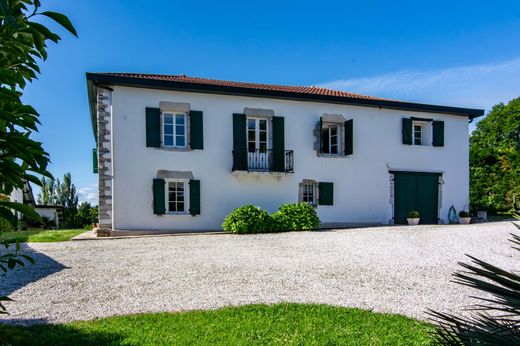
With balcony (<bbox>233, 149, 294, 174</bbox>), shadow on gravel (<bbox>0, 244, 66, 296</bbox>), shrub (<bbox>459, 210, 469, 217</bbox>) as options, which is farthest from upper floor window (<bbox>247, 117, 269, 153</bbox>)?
shrub (<bbox>459, 210, 469, 217</bbox>)

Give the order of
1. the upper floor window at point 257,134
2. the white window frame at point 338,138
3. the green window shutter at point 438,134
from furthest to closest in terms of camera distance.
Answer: the green window shutter at point 438,134 < the white window frame at point 338,138 < the upper floor window at point 257,134

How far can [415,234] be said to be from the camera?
400 inches

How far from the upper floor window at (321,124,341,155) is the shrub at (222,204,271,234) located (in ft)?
14.3

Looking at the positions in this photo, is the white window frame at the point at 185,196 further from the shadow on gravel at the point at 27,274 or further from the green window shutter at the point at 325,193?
the shadow on gravel at the point at 27,274

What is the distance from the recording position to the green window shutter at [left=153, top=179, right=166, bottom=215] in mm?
12195

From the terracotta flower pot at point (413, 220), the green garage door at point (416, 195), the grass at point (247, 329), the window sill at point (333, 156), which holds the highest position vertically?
the window sill at point (333, 156)

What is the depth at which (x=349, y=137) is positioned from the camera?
1422 centimetres

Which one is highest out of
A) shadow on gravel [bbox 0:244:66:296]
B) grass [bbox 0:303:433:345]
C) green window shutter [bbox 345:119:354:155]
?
green window shutter [bbox 345:119:354:155]

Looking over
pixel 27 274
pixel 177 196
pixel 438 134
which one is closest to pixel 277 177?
pixel 177 196

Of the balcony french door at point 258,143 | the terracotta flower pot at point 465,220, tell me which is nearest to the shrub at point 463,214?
the terracotta flower pot at point 465,220

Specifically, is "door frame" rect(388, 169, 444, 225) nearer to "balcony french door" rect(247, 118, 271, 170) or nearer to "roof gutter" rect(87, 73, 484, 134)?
"roof gutter" rect(87, 73, 484, 134)

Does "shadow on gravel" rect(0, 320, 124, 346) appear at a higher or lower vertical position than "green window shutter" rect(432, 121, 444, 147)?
lower

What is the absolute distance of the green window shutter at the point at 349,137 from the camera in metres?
14.1

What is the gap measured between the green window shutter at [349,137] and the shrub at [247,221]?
14.3 ft
